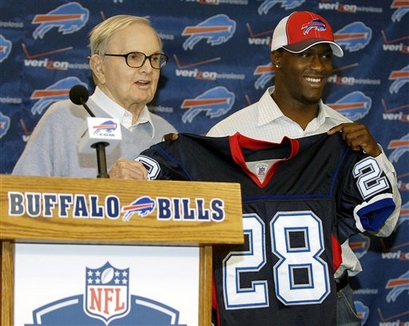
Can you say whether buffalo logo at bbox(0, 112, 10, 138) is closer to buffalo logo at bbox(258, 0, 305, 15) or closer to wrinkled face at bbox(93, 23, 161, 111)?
wrinkled face at bbox(93, 23, 161, 111)

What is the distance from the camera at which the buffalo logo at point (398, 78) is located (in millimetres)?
3441

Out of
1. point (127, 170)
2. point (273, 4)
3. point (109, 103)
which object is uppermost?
point (273, 4)

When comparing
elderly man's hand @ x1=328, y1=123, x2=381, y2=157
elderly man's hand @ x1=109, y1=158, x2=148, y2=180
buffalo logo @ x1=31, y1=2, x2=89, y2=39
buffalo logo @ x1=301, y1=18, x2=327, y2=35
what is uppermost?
buffalo logo @ x1=31, y1=2, x2=89, y2=39

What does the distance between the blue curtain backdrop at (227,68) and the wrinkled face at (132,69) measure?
0.64m

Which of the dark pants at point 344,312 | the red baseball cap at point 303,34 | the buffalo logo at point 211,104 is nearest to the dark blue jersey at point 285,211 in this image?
the dark pants at point 344,312

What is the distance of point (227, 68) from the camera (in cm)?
334

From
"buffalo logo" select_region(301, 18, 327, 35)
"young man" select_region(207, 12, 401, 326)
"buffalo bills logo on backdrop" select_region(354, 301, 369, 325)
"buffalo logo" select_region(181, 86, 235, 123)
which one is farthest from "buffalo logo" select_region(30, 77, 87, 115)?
"buffalo bills logo on backdrop" select_region(354, 301, 369, 325)

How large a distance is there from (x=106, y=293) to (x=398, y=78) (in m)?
2.20

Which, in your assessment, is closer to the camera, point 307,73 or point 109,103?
point 109,103

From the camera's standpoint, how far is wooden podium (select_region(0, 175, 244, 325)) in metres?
1.54

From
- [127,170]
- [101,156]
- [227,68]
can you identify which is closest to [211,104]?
[227,68]

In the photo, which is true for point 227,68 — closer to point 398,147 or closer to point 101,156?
point 398,147

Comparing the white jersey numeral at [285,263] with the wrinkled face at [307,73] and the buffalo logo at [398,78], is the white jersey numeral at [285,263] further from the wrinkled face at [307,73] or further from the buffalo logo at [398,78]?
the buffalo logo at [398,78]

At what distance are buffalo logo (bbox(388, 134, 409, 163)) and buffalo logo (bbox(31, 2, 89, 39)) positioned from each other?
4.56 ft
